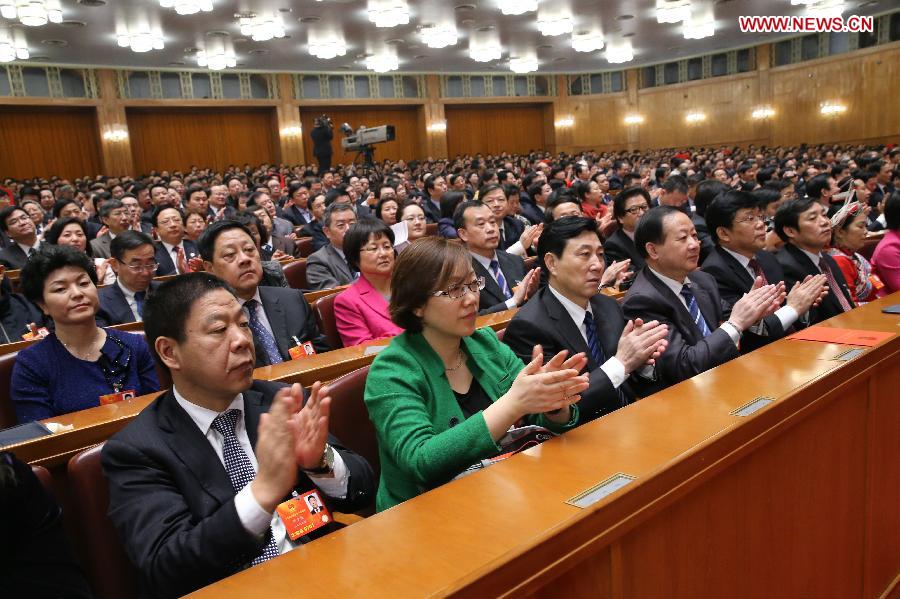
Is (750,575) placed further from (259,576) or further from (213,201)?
(213,201)

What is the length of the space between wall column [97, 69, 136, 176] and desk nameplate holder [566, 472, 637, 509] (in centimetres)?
1574

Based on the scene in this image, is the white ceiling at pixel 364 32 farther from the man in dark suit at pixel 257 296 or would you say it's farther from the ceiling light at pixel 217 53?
the man in dark suit at pixel 257 296

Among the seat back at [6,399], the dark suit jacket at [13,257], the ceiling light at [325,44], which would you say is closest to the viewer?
the seat back at [6,399]

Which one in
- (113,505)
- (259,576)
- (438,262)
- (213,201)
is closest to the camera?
(259,576)

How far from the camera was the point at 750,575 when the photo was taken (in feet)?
4.49

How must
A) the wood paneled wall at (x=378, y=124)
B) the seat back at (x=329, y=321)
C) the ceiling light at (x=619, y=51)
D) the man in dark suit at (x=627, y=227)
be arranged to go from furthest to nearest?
the wood paneled wall at (x=378, y=124) → the ceiling light at (x=619, y=51) → the man in dark suit at (x=627, y=227) → the seat back at (x=329, y=321)

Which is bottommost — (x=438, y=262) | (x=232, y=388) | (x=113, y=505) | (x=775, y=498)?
(x=775, y=498)

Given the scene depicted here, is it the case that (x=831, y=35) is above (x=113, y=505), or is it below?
above

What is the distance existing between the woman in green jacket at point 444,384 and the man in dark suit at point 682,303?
67 centimetres

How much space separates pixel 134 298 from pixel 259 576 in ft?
9.59

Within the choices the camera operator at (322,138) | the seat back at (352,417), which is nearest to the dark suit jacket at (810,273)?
the seat back at (352,417)

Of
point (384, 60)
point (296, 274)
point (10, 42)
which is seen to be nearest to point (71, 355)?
point (296, 274)

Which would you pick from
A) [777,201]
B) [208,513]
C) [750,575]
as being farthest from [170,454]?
[777,201]

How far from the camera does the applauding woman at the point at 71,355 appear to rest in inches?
87.0
